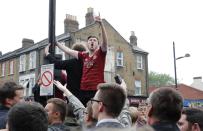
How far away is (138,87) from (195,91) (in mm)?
22295

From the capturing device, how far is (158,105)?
12.0 ft

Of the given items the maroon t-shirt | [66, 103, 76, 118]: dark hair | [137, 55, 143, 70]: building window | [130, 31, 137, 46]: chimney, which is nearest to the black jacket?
[66, 103, 76, 118]: dark hair

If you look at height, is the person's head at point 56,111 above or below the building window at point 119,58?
below

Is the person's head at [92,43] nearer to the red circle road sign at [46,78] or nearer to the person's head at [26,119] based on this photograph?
the red circle road sign at [46,78]

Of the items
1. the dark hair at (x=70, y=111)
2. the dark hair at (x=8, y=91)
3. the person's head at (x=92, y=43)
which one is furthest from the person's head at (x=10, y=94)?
the person's head at (x=92, y=43)

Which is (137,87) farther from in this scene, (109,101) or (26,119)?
(26,119)

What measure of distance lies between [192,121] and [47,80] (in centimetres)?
220

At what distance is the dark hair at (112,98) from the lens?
3.60 meters

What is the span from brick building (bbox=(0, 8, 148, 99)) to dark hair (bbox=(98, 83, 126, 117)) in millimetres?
30849

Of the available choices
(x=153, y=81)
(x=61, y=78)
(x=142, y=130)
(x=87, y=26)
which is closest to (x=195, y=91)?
(x=87, y=26)

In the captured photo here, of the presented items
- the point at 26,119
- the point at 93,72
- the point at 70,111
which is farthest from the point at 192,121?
the point at 26,119

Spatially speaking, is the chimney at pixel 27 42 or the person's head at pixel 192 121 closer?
the person's head at pixel 192 121

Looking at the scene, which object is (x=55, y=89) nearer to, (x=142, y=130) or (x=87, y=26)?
(x=142, y=130)

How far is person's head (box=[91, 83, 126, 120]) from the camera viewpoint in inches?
141
